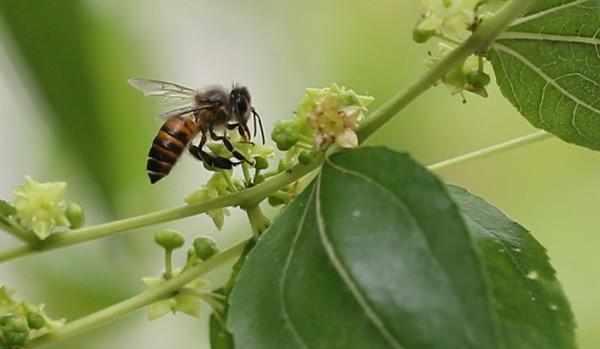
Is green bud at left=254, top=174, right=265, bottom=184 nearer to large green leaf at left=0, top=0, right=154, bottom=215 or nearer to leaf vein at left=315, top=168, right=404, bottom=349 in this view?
leaf vein at left=315, top=168, right=404, bottom=349

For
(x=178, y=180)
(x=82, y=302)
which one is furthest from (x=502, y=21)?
(x=178, y=180)

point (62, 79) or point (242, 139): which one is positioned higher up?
point (242, 139)

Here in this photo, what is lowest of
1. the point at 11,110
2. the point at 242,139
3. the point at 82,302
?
the point at 82,302

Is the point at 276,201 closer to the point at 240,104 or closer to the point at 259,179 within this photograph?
the point at 259,179

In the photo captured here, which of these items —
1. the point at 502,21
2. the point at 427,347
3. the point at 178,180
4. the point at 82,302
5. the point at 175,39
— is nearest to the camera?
the point at 427,347

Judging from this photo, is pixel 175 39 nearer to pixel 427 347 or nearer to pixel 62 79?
pixel 62 79

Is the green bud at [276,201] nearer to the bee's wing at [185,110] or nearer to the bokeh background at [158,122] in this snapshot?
the bee's wing at [185,110]

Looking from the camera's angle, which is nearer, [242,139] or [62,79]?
[242,139]

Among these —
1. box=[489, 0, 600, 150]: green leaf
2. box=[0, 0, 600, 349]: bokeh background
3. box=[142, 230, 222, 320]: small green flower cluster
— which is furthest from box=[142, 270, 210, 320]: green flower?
box=[0, 0, 600, 349]: bokeh background
